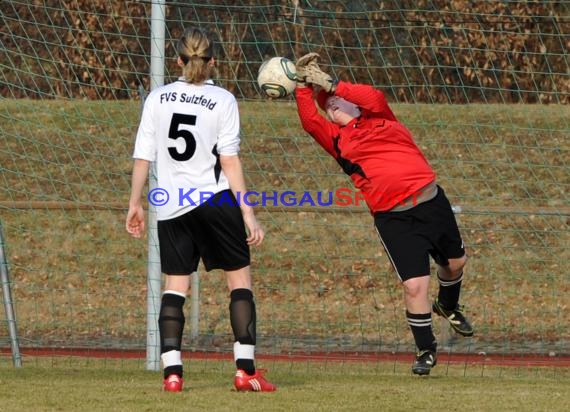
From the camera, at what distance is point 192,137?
231 inches

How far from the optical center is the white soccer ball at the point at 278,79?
272 inches

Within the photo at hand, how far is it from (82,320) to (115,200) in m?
3.04

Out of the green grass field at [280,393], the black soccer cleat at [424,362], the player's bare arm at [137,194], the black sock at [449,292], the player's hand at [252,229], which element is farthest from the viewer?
the black sock at [449,292]

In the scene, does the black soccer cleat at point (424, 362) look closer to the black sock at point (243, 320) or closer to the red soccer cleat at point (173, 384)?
the black sock at point (243, 320)

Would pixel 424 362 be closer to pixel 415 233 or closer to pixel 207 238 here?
pixel 415 233

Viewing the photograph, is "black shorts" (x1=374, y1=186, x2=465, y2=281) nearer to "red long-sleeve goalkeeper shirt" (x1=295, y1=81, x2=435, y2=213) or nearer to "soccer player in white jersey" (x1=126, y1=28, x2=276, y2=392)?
"red long-sleeve goalkeeper shirt" (x1=295, y1=81, x2=435, y2=213)

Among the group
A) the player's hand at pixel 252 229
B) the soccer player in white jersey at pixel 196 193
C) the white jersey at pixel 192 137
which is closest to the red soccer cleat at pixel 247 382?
the soccer player in white jersey at pixel 196 193

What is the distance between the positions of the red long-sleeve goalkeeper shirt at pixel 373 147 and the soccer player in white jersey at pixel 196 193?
1169mm

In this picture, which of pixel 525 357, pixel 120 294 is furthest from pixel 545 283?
pixel 120 294

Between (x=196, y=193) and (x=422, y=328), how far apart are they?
182cm

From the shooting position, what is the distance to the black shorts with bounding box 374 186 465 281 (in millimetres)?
Result: 6828

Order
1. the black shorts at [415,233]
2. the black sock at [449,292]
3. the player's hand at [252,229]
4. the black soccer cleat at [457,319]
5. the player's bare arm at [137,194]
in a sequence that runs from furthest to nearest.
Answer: the black soccer cleat at [457,319] → the black sock at [449,292] → the black shorts at [415,233] → the player's bare arm at [137,194] → the player's hand at [252,229]

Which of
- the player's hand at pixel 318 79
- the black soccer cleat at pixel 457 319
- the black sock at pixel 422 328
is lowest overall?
the black sock at pixel 422 328

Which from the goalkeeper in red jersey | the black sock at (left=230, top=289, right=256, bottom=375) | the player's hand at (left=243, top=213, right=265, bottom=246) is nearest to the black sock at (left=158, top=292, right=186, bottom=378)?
the black sock at (left=230, top=289, right=256, bottom=375)
